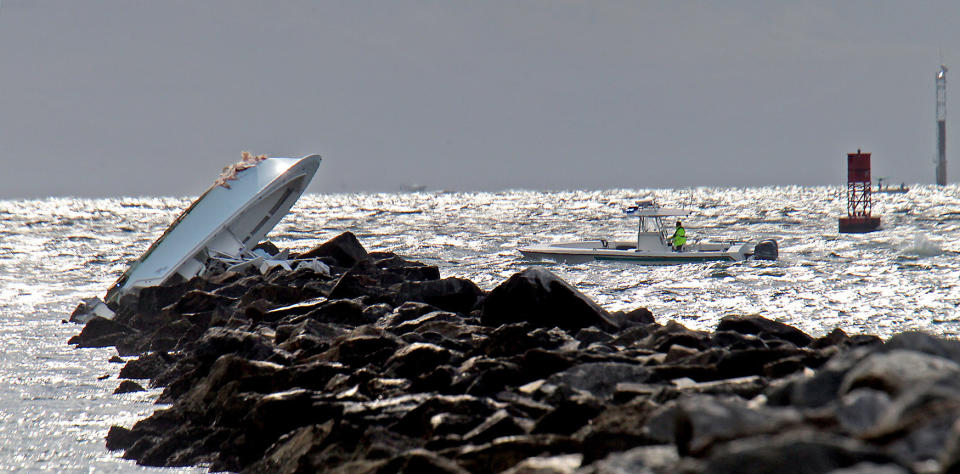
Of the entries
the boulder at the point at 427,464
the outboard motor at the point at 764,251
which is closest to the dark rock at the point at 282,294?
the boulder at the point at 427,464

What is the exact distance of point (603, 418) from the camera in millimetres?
5301

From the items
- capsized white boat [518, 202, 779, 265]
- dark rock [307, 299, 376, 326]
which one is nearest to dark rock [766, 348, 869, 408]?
dark rock [307, 299, 376, 326]

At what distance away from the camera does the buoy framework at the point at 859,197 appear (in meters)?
61.1

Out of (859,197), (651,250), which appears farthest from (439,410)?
(859,197)

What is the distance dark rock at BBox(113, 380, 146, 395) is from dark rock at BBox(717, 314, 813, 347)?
645cm

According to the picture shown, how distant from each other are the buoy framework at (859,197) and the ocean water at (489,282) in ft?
4.71

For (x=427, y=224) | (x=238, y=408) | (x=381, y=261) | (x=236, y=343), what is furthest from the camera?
(x=427, y=224)

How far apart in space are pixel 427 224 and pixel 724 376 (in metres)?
66.2

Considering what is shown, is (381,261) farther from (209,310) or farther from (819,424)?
(819,424)

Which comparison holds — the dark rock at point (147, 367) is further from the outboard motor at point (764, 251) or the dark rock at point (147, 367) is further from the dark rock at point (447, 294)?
the outboard motor at point (764, 251)

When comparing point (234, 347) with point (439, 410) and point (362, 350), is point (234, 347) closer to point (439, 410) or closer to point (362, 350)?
point (362, 350)

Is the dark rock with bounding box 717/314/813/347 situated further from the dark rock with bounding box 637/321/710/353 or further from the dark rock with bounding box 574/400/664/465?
the dark rock with bounding box 574/400/664/465

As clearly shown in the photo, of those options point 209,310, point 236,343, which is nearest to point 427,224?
point 209,310

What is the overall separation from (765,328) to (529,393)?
376cm
